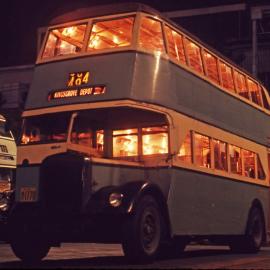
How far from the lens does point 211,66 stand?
14547 millimetres

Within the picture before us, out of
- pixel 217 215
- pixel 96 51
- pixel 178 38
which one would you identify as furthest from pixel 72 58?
pixel 217 215

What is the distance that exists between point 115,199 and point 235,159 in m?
5.32

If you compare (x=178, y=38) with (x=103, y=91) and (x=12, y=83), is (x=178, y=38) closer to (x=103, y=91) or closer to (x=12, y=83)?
(x=103, y=91)

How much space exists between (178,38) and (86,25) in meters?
1.90

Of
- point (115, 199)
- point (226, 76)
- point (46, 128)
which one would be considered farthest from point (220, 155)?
point (115, 199)

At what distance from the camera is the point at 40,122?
39.3 ft

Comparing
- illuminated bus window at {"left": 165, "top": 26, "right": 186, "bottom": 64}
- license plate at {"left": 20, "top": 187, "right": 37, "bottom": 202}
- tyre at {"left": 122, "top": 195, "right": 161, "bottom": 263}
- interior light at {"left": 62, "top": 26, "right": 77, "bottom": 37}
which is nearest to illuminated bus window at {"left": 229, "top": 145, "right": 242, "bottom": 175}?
illuminated bus window at {"left": 165, "top": 26, "right": 186, "bottom": 64}

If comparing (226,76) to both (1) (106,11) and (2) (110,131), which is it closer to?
(1) (106,11)

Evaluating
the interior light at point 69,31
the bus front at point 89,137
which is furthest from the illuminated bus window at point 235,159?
the interior light at point 69,31

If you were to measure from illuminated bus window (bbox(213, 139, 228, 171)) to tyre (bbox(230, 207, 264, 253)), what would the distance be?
2086 mm

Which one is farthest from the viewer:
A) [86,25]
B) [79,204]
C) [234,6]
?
[234,6]

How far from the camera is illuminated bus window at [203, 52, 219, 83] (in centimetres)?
1425

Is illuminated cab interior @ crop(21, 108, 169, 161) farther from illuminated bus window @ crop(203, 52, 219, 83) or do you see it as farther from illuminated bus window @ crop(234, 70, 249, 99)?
illuminated bus window @ crop(234, 70, 249, 99)

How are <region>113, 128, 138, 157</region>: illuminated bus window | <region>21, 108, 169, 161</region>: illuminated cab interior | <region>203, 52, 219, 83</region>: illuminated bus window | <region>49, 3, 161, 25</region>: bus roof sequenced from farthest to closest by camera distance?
1. <region>203, 52, 219, 83</region>: illuminated bus window
2. <region>49, 3, 161, 25</region>: bus roof
3. <region>113, 128, 138, 157</region>: illuminated bus window
4. <region>21, 108, 169, 161</region>: illuminated cab interior
